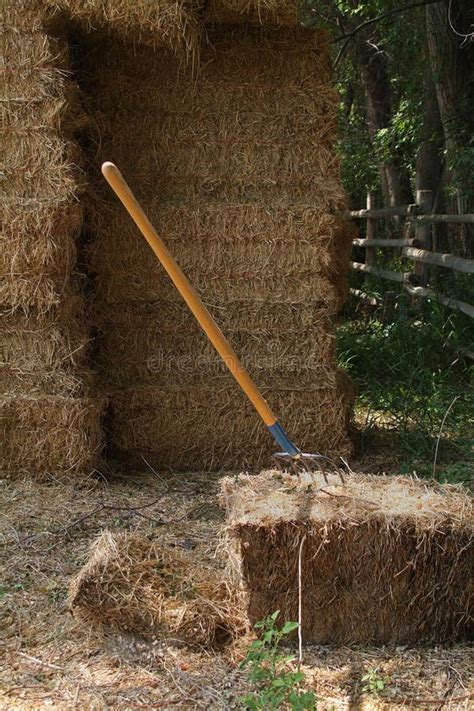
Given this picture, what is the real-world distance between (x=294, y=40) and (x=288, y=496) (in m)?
2.79

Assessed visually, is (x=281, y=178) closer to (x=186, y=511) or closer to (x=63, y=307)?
(x=63, y=307)

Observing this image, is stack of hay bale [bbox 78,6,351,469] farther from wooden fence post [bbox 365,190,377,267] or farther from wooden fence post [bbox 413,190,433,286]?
wooden fence post [bbox 365,190,377,267]

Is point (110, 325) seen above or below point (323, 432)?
above

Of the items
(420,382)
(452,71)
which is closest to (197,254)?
(420,382)

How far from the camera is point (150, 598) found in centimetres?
288

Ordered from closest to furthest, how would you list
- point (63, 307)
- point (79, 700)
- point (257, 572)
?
1. point (79, 700)
2. point (257, 572)
3. point (63, 307)

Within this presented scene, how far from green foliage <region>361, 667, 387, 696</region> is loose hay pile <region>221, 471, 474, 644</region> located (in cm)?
22

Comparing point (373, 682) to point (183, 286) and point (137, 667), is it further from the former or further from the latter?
point (183, 286)

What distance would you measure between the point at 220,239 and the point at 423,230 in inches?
163

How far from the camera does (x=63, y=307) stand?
451 centimetres

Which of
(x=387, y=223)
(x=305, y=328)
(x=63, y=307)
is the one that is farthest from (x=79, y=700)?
(x=387, y=223)

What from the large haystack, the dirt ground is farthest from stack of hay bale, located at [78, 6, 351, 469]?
the dirt ground

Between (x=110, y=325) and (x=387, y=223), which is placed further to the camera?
(x=387, y=223)

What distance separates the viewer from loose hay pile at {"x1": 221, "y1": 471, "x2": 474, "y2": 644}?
8.71ft
